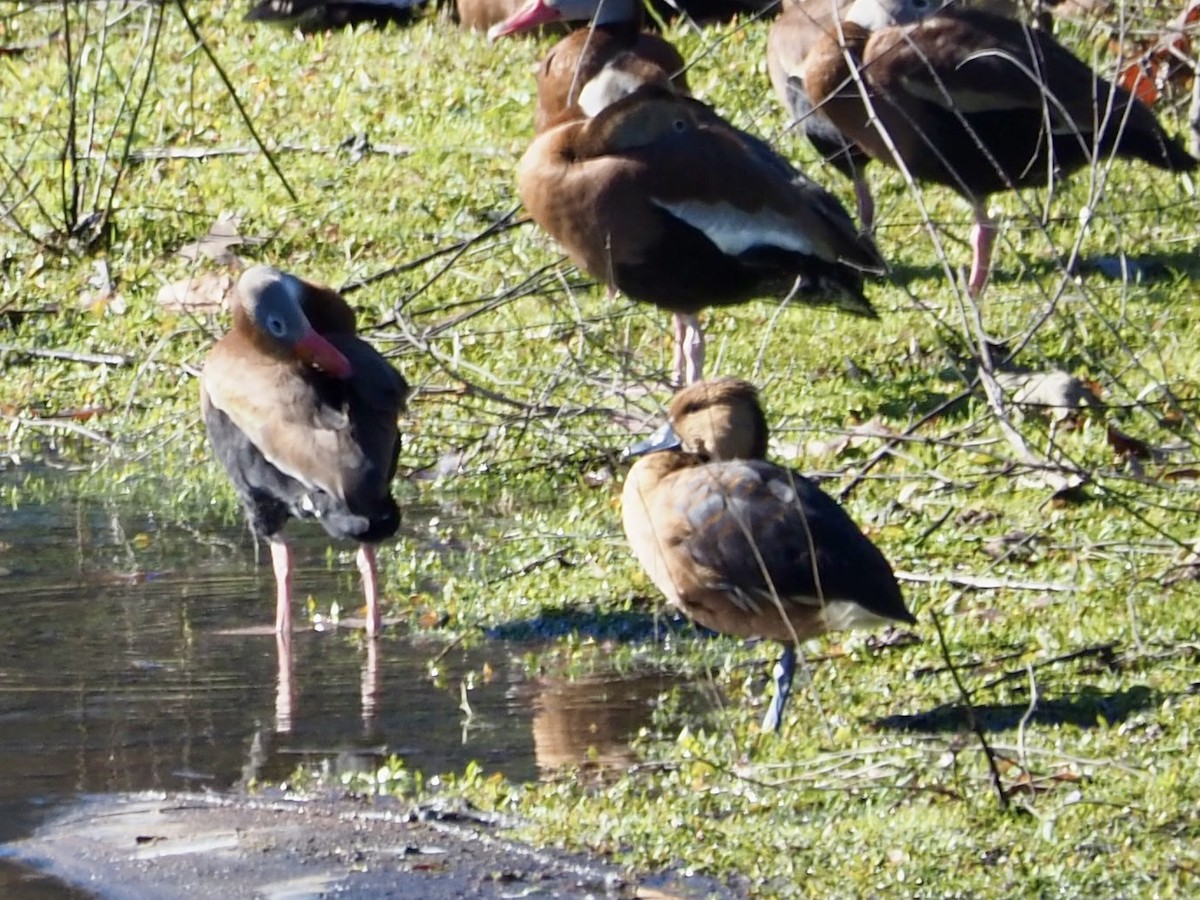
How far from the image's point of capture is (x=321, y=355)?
23.3ft

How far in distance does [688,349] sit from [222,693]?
9.59ft

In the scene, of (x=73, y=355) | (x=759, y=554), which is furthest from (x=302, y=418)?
(x=73, y=355)

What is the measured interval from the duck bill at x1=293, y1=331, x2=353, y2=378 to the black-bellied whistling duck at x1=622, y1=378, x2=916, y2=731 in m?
1.28

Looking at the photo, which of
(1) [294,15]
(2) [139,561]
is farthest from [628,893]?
(1) [294,15]

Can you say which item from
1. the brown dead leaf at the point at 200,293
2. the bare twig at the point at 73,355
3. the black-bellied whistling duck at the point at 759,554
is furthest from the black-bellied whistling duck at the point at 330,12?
the black-bellied whistling duck at the point at 759,554

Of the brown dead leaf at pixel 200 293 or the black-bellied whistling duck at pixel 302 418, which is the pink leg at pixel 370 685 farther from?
the brown dead leaf at pixel 200 293

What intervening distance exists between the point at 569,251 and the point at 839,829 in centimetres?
403

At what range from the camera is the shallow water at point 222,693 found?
5559 millimetres

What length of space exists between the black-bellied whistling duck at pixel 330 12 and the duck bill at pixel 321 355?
252 inches

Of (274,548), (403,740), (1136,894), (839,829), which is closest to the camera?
(1136,894)

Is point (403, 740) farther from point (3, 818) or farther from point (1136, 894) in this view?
point (1136, 894)

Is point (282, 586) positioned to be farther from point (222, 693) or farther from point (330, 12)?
point (330, 12)

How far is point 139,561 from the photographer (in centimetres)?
754

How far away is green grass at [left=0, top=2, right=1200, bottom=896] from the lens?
489cm
